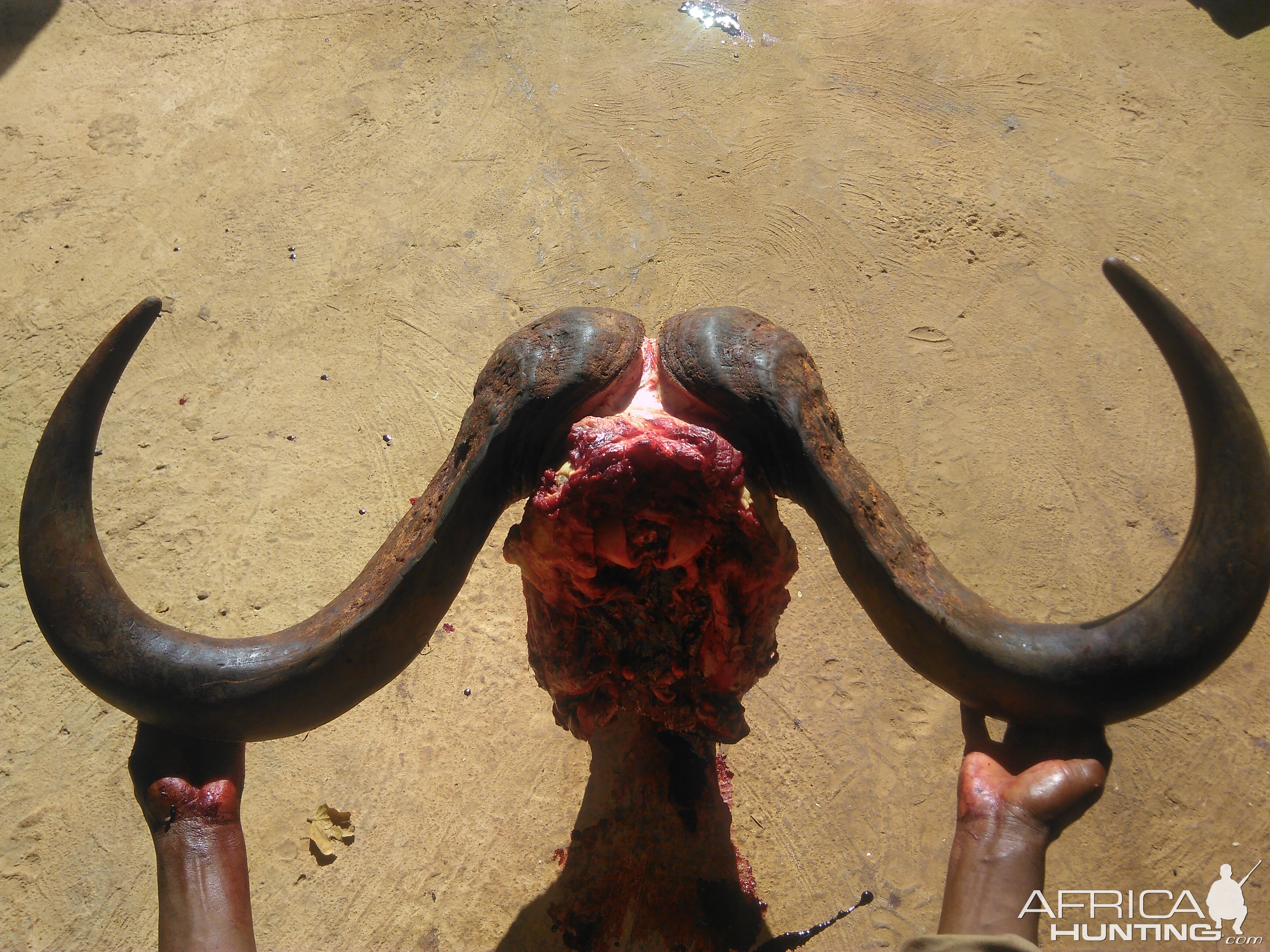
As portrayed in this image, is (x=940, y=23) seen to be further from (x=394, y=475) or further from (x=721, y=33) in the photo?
(x=394, y=475)

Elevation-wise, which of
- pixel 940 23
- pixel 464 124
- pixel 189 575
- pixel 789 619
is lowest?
pixel 189 575

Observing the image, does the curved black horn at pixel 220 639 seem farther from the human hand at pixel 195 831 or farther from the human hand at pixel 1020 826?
the human hand at pixel 1020 826

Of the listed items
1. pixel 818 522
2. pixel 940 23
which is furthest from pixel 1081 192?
pixel 818 522

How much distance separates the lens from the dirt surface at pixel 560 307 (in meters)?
3.66

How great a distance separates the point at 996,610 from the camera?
2.18m

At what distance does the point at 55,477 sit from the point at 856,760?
10.3 feet

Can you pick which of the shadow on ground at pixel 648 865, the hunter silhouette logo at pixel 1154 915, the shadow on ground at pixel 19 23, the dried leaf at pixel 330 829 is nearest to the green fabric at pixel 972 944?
the shadow on ground at pixel 648 865

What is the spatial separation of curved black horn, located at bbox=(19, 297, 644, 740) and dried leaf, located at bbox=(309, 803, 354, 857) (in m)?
1.73

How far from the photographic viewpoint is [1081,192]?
5.64 metres

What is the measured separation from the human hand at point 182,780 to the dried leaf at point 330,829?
154cm

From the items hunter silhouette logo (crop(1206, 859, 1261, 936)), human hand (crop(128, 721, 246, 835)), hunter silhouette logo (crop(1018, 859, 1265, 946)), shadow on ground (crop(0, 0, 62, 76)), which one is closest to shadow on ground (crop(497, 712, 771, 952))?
hunter silhouette logo (crop(1018, 859, 1265, 946))

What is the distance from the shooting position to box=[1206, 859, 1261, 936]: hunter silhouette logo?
3.41 meters

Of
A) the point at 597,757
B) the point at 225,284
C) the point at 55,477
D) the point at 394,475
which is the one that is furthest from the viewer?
the point at 225,284

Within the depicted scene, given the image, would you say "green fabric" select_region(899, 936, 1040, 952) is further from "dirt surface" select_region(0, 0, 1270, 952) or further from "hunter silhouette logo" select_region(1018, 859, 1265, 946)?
"hunter silhouette logo" select_region(1018, 859, 1265, 946)
